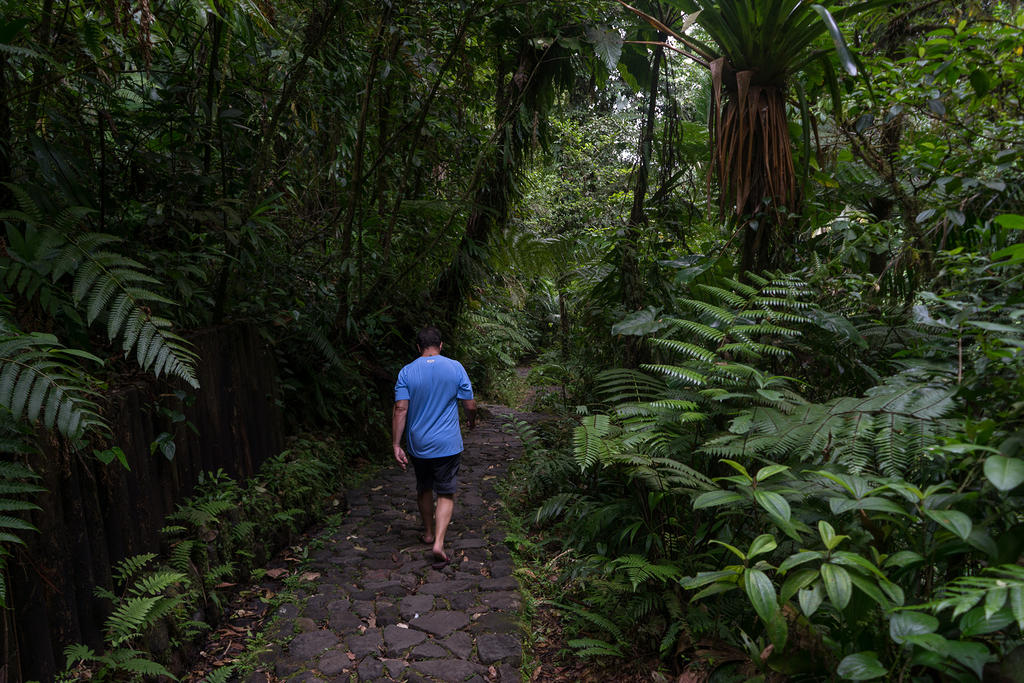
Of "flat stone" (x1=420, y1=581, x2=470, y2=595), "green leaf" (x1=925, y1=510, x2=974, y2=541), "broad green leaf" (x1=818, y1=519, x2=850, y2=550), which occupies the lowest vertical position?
"flat stone" (x1=420, y1=581, x2=470, y2=595)

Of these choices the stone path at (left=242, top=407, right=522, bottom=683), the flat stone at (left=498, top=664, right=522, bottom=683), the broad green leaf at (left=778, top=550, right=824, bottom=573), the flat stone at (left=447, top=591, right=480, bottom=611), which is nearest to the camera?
the broad green leaf at (left=778, top=550, right=824, bottom=573)

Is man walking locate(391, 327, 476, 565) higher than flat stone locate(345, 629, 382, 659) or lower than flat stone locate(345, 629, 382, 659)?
higher

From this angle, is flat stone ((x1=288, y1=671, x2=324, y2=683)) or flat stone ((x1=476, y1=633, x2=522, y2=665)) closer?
flat stone ((x1=288, y1=671, x2=324, y2=683))

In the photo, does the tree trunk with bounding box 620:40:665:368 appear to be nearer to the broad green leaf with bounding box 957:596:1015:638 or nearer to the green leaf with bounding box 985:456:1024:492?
the green leaf with bounding box 985:456:1024:492

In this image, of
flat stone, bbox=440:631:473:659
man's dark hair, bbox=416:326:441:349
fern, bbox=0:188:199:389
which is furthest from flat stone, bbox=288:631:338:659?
man's dark hair, bbox=416:326:441:349

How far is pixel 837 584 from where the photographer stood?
1.72 meters

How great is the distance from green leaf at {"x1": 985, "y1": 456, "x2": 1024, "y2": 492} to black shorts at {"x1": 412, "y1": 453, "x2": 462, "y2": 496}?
3610mm

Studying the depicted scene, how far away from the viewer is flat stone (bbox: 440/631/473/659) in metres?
3.40

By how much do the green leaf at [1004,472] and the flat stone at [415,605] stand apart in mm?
3205

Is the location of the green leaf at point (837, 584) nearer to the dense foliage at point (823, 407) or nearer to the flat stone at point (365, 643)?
the dense foliage at point (823, 407)

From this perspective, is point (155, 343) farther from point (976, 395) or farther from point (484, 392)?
point (484, 392)

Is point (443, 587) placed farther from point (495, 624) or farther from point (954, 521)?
point (954, 521)

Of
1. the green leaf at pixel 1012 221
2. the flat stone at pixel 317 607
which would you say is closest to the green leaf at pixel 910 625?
the green leaf at pixel 1012 221

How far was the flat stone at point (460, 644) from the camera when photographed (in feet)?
11.2
